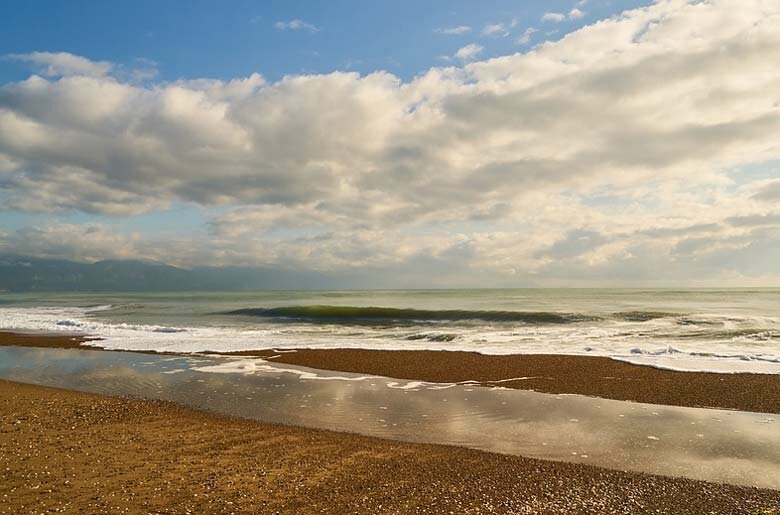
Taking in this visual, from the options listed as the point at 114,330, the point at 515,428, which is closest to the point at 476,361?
the point at 515,428

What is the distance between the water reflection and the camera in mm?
8734

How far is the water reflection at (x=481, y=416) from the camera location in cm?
873

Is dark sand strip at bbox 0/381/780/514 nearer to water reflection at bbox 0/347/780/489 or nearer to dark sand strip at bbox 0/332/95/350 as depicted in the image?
water reflection at bbox 0/347/780/489

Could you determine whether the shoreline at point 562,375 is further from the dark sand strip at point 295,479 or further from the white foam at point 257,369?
the dark sand strip at point 295,479

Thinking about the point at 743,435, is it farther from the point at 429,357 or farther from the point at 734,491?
the point at 429,357

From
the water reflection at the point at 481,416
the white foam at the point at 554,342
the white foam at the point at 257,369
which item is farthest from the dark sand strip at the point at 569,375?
the white foam at the point at 554,342

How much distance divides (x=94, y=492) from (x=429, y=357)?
15431mm

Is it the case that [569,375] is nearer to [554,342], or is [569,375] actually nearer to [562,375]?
[562,375]

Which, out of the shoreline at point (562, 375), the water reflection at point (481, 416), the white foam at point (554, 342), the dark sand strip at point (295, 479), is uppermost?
the dark sand strip at point (295, 479)

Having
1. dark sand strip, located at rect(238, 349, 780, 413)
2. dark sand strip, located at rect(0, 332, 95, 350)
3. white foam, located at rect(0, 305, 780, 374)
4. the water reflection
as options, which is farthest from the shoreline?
dark sand strip, located at rect(0, 332, 95, 350)

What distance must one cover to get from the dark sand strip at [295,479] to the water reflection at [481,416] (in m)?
0.90

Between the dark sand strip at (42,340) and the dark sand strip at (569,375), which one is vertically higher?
the dark sand strip at (569,375)

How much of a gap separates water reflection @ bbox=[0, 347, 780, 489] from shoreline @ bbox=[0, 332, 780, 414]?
95cm

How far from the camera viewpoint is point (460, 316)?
4906cm
